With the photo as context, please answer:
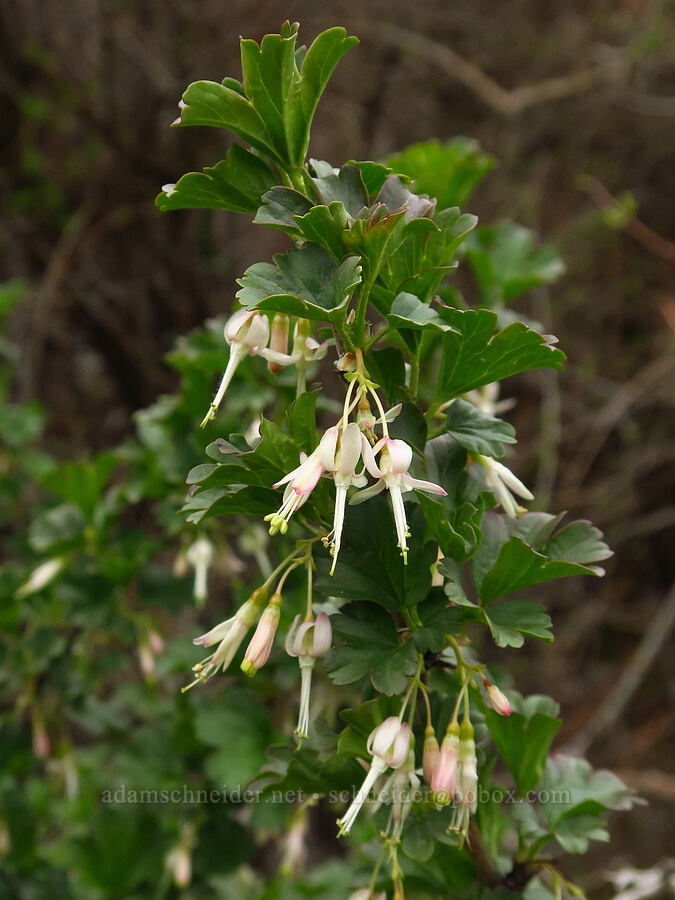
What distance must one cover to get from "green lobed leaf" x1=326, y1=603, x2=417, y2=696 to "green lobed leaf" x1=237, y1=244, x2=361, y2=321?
0.23 m

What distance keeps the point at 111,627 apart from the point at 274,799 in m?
0.36

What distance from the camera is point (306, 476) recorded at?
0.53 m

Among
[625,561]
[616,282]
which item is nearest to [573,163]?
[616,282]

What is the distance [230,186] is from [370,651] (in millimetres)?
372

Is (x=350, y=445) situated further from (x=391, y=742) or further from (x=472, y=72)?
(x=472, y=72)

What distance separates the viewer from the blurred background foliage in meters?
1.51

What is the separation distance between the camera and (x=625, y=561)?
9.70 ft

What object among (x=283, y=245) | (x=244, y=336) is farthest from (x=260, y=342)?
(x=283, y=245)

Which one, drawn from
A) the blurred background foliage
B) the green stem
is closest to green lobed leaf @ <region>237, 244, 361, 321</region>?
the green stem

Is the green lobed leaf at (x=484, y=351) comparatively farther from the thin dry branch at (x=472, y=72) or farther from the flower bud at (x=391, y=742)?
the thin dry branch at (x=472, y=72)

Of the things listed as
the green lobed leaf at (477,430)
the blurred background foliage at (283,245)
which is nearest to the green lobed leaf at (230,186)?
the green lobed leaf at (477,430)

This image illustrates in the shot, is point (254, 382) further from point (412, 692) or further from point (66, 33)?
point (66, 33)

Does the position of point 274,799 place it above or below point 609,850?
above

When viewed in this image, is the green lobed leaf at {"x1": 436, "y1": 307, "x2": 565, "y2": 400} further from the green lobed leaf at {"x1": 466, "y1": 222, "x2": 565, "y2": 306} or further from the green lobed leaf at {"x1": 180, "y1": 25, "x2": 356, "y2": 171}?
the green lobed leaf at {"x1": 466, "y1": 222, "x2": 565, "y2": 306}
